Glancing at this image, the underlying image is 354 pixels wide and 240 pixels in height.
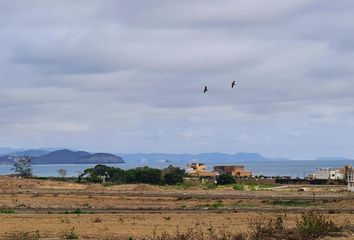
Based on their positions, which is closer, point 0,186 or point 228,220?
point 228,220

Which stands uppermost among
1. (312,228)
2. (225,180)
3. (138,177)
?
(138,177)

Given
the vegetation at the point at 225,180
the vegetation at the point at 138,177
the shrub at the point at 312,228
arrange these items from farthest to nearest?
the vegetation at the point at 138,177, the vegetation at the point at 225,180, the shrub at the point at 312,228

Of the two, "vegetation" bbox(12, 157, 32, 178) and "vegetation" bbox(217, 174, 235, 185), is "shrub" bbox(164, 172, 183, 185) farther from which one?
"vegetation" bbox(12, 157, 32, 178)

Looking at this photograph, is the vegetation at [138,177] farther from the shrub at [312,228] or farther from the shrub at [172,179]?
the shrub at [312,228]

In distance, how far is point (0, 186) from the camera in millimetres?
85812

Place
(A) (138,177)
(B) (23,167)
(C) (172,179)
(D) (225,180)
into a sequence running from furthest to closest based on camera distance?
(B) (23,167) → (A) (138,177) → (D) (225,180) → (C) (172,179)

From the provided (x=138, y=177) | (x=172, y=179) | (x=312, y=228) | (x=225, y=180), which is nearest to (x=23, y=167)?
(x=138, y=177)

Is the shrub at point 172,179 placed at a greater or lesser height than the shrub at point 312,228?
greater

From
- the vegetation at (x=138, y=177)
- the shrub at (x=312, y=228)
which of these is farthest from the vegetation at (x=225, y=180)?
the shrub at (x=312, y=228)

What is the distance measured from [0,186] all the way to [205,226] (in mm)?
59316

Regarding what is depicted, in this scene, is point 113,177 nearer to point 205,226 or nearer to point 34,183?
point 34,183

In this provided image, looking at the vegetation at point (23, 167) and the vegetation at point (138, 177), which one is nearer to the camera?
the vegetation at point (138, 177)

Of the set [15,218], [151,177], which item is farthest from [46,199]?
[151,177]

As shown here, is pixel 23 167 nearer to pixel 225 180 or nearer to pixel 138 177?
pixel 138 177
